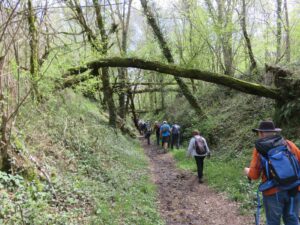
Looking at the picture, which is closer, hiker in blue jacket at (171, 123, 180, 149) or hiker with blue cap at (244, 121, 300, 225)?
hiker with blue cap at (244, 121, 300, 225)

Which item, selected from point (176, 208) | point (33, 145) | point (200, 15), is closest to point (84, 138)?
point (33, 145)

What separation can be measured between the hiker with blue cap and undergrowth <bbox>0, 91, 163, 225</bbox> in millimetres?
2762

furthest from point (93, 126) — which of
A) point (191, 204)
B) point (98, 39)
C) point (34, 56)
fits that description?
point (191, 204)

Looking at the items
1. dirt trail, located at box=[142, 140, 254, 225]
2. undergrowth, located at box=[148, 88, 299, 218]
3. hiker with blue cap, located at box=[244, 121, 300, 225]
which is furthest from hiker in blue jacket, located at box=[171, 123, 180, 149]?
hiker with blue cap, located at box=[244, 121, 300, 225]

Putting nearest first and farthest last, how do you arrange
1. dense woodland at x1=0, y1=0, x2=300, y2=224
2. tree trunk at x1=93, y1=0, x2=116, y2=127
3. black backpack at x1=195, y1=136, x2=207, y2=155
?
dense woodland at x1=0, y1=0, x2=300, y2=224, black backpack at x1=195, y1=136, x2=207, y2=155, tree trunk at x1=93, y1=0, x2=116, y2=127

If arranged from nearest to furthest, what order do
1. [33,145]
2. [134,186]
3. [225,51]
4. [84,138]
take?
[33,145]
[134,186]
[84,138]
[225,51]

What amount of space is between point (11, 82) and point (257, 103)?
11971 millimetres

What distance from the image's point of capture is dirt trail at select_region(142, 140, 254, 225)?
21.5 ft

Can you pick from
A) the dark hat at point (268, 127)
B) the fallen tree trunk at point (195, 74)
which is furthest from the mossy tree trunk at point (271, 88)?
the dark hat at point (268, 127)

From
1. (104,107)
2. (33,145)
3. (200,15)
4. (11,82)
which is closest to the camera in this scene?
(11,82)

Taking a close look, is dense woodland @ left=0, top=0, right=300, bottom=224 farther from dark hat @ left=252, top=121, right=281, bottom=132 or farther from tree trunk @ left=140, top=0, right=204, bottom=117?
dark hat @ left=252, top=121, right=281, bottom=132

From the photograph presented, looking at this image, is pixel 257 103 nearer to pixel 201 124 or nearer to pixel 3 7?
pixel 201 124

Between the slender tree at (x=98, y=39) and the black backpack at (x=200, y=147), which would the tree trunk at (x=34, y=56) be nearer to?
the slender tree at (x=98, y=39)

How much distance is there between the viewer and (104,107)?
25.4 metres
